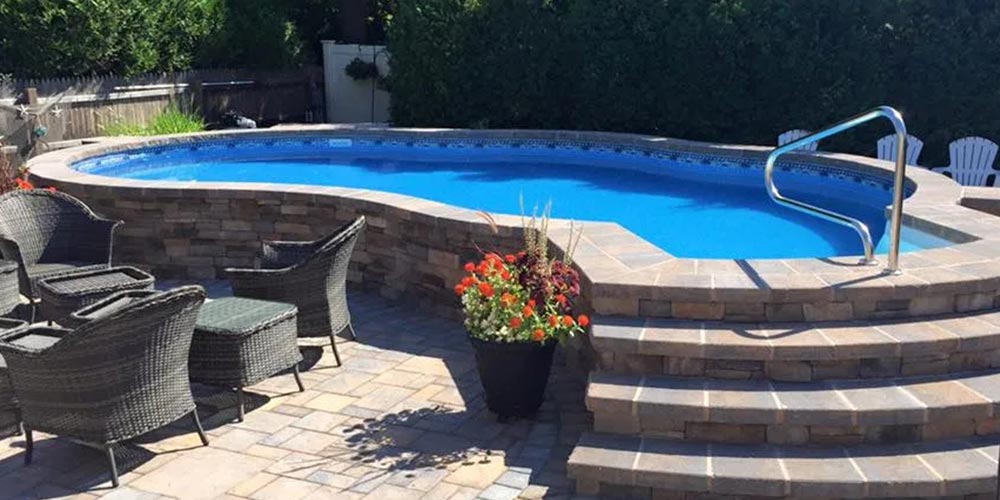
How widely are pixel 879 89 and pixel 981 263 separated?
25.3 ft

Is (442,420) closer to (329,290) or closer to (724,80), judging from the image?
(329,290)

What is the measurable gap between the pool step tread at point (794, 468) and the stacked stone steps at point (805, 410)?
59mm

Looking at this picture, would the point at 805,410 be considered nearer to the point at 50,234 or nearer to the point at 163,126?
the point at 50,234

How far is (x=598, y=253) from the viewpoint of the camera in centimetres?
498

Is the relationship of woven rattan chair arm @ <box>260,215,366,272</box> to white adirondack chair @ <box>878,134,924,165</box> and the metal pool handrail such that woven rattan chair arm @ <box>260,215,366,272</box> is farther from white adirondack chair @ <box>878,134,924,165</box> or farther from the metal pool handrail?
white adirondack chair @ <box>878,134,924,165</box>

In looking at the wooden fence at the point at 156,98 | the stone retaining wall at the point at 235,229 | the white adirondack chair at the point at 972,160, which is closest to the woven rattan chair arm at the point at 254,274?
the stone retaining wall at the point at 235,229

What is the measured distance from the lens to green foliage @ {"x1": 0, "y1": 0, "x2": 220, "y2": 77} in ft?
43.5

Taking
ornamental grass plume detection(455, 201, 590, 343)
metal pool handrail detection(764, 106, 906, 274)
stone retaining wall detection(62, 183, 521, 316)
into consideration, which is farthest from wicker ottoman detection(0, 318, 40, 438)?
metal pool handrail detection(764, 106, 906, 274)

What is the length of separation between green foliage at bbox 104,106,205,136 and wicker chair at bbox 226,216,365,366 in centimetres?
907

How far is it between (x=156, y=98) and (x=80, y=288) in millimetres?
10228

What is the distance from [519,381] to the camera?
14.5ft

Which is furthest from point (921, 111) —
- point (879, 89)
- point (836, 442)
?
point (836, 442)

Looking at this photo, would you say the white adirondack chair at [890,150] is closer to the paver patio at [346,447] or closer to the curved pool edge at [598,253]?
the curved pool edge at [598,253]

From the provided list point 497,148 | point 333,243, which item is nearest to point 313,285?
point 333,243
